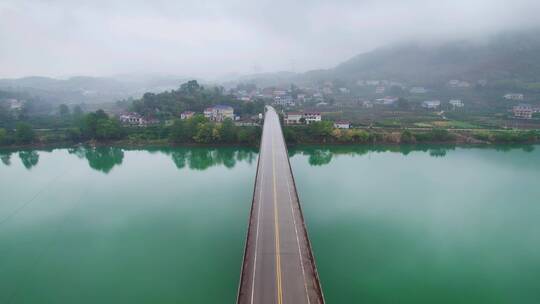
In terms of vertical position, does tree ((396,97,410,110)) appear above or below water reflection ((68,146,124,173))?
above

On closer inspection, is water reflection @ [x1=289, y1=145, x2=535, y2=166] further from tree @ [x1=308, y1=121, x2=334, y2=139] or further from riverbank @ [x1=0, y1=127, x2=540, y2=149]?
tree @ [x1=308, y1=121, x2=334, y2=139]

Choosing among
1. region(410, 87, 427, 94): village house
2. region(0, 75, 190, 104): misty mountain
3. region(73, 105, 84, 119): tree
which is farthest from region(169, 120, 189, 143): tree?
region(0, 75, 190, 104): misty mountain

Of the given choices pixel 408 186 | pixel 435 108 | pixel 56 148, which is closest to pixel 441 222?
pixel 408 186

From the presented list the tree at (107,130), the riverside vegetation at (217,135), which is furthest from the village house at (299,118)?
the tree at (107,130)

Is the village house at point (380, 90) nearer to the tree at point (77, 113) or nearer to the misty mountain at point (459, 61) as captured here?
the misty mountain at point (459, 61)

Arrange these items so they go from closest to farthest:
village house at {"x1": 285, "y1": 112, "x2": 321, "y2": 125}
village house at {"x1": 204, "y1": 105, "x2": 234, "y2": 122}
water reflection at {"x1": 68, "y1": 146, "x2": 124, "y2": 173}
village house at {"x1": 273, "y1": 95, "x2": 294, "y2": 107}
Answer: water reflection at {"x1": 68, "y1": 146, "x2": 124, "y2": 173}, village house at {"x1": 285, "y1": 112, "x2": 321, "y2": 125}, village house at {"x1": 204, "y1": 105, "x2": 234, "y2": 122}, village house at {"x1": 273, "y1": 95, "x2": 294, "y2": 107}

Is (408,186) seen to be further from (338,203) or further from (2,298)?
(2,298)
